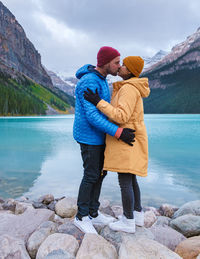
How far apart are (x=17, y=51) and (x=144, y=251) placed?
181m

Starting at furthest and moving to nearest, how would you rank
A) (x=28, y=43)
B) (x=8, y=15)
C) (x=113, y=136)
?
(x=28, y=43), (x=8, y=15), (x=113, y=136)

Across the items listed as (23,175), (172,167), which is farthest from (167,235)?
(172,167)

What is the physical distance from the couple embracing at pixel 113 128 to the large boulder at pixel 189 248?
651 millimetres

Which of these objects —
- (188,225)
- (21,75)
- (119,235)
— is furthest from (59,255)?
(21,75)

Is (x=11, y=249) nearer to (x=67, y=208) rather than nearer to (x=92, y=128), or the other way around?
(x=92, y=128)

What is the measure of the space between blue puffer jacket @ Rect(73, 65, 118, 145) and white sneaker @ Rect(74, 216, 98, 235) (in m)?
1.14

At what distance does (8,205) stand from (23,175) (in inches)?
175

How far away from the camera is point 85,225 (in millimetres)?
3363

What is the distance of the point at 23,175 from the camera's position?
379 inches

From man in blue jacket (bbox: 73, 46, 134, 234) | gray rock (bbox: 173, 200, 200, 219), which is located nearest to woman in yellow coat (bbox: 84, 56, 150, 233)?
man in blue jacket (bbox: 73, 46, 134, 234)

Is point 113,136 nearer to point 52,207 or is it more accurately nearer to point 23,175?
point 52,207

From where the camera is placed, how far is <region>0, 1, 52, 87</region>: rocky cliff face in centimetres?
14538

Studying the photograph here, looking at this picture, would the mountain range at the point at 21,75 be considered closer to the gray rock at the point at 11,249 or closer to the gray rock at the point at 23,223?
the gray rock at the point at 23,223

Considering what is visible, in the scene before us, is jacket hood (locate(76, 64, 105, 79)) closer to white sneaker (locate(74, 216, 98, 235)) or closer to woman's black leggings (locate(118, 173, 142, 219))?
woman's black leggings (locate(118, 173, 142, 219))
